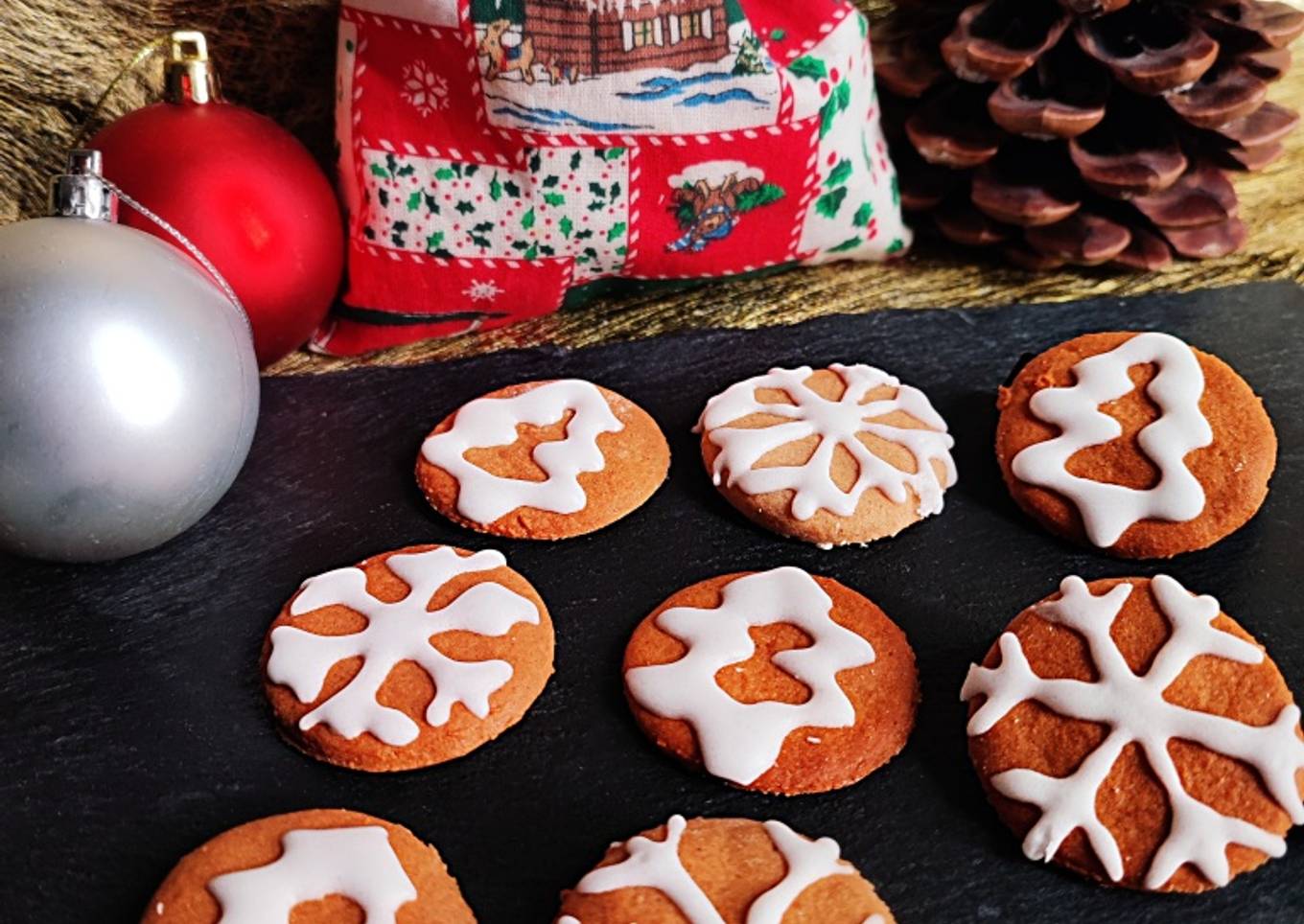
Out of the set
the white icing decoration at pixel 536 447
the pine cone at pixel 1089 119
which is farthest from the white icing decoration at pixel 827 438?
the pine cone at pixel 1089 119

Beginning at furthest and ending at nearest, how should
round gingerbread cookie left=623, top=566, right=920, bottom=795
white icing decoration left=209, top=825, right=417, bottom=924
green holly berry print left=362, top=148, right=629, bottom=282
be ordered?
1. green holly berry print left=362, top=148, right=629, bottom=282
2. round gingerbread cookie left=623, top=566, right=920, bottom=795
3. white icing decoration left=209, top=825, right=417, bottom=924

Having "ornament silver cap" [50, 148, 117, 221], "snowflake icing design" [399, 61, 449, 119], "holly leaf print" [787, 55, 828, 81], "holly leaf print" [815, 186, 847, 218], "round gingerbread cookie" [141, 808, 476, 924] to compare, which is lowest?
"round gingerbread cookie" [141, 808, 476, 924]

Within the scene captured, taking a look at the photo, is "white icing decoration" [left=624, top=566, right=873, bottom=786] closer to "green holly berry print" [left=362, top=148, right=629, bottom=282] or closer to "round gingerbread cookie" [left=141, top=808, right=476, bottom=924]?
"round gingerbread cookie" [left=141, top=808, right=476, bottom=924]

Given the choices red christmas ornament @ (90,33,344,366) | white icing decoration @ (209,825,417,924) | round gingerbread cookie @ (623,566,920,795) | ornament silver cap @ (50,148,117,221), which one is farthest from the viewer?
red christmas ornament @ (90,33,344,366)

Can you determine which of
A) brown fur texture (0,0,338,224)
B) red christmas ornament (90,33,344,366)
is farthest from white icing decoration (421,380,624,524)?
brown fur texture (0,0,338,224)

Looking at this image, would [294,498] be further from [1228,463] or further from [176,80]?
[1228,463]

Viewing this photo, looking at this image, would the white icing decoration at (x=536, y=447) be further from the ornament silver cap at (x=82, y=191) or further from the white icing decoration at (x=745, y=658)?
the ornament silver cap at (x=82, y=191)

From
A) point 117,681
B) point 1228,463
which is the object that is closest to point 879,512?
point 1228,463

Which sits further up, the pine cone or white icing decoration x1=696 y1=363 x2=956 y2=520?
the pine cone
